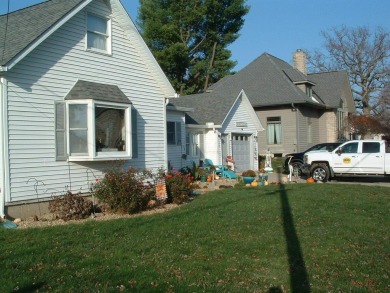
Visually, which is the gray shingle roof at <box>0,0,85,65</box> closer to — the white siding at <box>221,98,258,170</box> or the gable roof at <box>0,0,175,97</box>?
the gable roof at <box>0,0,175,97</box>

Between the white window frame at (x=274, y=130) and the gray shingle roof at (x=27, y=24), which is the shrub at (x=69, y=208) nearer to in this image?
the gray shingle roof at (x=27, y=24)

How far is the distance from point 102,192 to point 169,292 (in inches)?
249

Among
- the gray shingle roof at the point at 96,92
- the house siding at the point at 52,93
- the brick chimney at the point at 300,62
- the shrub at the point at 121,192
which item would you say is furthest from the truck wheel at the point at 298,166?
the brick chimney at the point at 300,62

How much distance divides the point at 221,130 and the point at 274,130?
8306 mm

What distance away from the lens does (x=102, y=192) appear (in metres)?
11.4

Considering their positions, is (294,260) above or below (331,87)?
below

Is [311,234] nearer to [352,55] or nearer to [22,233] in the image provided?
[22,233]

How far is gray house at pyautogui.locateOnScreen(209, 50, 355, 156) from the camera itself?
98.0 feet

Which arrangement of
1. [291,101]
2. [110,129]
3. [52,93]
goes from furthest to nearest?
[291,101], [110,129], [52,93]

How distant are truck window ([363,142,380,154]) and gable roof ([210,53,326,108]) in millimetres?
9550

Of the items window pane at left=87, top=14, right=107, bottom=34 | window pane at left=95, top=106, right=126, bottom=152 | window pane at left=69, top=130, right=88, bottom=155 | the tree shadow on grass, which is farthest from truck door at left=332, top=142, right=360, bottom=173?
window pane at left=69, top=130, right=88, bottom=155

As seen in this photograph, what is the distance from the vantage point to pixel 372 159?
19.4 metres

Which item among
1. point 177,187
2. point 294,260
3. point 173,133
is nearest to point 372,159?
point 173,133

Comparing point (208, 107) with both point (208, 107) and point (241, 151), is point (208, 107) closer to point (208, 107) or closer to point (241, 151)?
point (208, 107)
